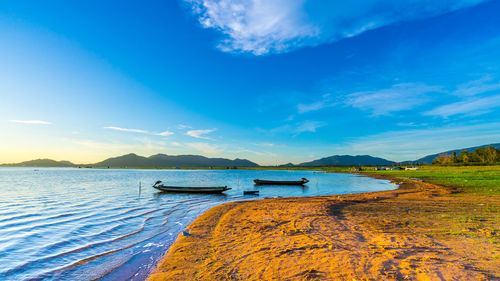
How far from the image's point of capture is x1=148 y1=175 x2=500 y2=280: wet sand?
22.3 feet

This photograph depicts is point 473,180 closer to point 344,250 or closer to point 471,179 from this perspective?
point 471,179

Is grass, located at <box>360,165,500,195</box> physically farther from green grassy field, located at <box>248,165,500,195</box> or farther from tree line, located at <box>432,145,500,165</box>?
tree line, located at <box>432,145,500,165</box>

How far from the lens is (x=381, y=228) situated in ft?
38.1

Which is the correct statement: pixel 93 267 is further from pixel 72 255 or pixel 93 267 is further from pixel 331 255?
→ pixel 331 255

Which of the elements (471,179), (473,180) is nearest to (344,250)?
(473,180)

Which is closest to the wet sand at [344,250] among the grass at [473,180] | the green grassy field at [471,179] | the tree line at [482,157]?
the grass at [473,180]

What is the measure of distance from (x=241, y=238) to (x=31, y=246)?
11.1m

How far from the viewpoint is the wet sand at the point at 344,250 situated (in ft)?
22.3

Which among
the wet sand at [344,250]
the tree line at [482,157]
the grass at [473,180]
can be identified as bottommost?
the wet sand at [344,250]

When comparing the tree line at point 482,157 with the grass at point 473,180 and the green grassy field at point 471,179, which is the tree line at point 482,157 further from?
the grass at point 473,180

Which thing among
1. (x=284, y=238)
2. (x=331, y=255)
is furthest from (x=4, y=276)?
(x=331, y=255)

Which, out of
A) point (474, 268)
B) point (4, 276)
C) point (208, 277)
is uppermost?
point (474, 268)

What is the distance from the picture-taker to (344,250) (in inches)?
339

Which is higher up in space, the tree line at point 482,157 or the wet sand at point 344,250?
the tree line at point 482,157
